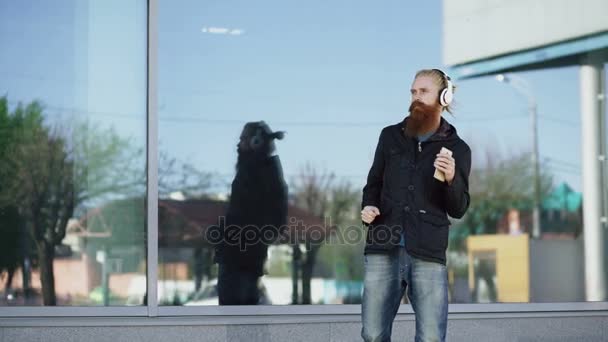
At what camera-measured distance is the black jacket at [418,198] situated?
15.0 feet

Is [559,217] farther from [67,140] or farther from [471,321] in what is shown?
[67,140]

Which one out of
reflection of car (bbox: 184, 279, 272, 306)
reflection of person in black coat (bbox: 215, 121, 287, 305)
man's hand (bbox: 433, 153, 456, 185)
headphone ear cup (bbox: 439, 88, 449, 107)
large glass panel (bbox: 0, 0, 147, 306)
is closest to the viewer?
man's hand (bbox: 433, 153, 456, 185)

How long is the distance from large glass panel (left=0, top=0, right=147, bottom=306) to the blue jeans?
284cm

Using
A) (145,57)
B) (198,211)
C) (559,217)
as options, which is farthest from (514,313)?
(145,57)

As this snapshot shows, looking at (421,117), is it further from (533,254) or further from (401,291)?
(533,254)

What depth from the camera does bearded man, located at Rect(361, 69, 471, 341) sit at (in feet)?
15.0

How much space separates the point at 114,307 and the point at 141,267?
1.06 feet

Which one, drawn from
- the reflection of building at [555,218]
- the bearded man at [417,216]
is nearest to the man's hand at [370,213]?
the bearded man at [417,216]

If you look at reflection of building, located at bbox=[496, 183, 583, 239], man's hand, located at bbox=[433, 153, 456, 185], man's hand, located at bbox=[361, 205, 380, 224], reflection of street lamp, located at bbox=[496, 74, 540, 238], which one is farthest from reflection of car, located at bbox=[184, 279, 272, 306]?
man's hand, located at bbox=[433, 153, 456, 185]

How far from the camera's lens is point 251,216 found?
7906 mm

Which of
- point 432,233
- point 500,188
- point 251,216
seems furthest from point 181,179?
point 432,233

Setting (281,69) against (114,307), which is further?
(281,69)

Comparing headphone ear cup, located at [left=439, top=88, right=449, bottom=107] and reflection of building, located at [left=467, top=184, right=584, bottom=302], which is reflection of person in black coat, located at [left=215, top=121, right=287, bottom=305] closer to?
reflection of building, located at [left=467, top=184, right=584, bottom=302]

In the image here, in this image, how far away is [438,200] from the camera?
184 inches
